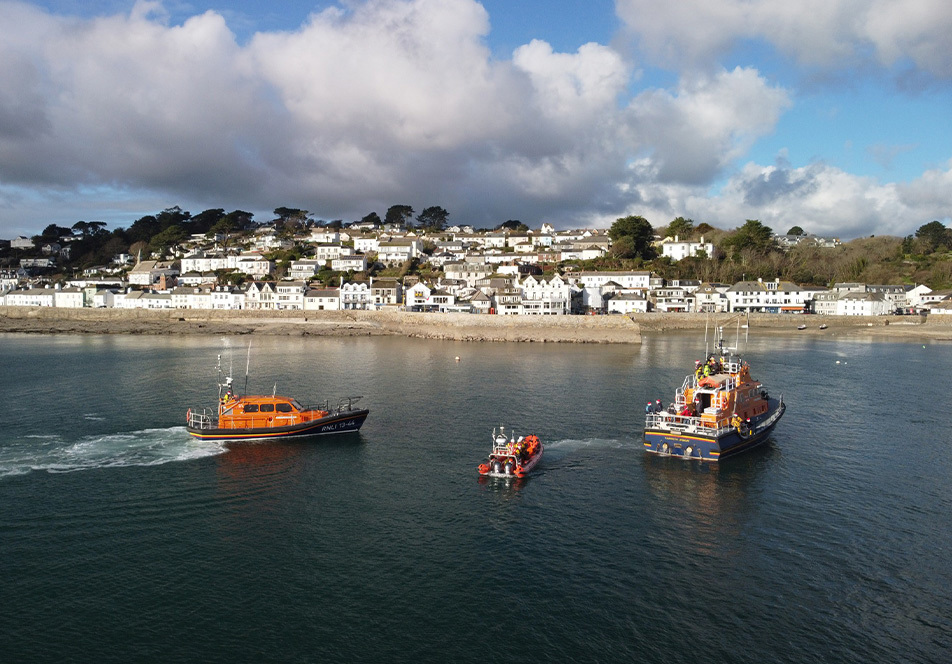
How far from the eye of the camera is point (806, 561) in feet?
52.3

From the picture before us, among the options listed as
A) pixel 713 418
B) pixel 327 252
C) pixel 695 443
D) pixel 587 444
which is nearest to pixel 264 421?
pixel 587 444

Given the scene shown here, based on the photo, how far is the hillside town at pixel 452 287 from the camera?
88.1 m

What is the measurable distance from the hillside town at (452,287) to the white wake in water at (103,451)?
56256 millimetres

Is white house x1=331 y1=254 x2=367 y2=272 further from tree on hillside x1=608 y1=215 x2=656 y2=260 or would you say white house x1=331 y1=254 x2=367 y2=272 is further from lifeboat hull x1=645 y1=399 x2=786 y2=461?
lifeboat hull x1=645 y1=399 x2=786 y2=461

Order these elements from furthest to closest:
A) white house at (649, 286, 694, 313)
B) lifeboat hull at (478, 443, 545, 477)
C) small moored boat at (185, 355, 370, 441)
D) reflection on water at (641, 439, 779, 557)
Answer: white house at (649, 286, 694, 313) < small moored boat at (185, 355, 370, 441) < lifeboat hull at (478, 443, 545, 477) < reflection on water at (641, 439, 779, 557)

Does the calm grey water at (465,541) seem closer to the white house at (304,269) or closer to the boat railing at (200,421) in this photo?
the boat railing at (200,421)

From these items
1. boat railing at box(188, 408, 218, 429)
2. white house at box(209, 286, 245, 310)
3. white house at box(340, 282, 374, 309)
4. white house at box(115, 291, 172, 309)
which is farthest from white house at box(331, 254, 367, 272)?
boat railing at box(188, 408, 218, 429)

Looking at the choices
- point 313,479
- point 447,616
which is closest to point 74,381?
point 313,479

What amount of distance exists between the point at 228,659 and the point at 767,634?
1112 cm

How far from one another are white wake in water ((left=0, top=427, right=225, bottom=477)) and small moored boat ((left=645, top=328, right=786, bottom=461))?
737 inches

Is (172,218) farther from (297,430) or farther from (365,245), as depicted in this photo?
(297,430)

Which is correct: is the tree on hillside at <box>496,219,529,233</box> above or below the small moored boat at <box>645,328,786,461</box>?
above

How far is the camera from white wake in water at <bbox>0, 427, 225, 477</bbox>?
22625 mm

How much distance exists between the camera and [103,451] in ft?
79.7
